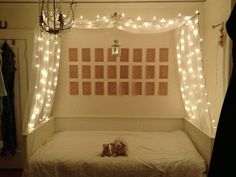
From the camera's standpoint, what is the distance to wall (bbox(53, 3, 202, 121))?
3623 mm

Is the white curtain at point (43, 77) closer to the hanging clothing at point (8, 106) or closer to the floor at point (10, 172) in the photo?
the hanging clothing at point (8, 106)

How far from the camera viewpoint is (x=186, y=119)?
11.6ft

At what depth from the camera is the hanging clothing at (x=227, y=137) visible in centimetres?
107

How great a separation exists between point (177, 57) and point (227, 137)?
8.37ft

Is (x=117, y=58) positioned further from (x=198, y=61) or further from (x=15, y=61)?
(x=15, y=61)

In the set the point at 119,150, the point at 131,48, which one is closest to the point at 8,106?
the point at 119,150

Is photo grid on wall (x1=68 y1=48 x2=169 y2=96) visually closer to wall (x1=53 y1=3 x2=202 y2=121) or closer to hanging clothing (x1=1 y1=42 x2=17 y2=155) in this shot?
wall (x1=53 y1=3 x2=202 y2=121)

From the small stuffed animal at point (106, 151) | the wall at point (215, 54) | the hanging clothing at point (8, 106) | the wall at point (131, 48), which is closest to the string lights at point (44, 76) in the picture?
the wall at point (131, 48)

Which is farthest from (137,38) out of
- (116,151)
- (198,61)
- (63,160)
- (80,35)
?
(63,160)

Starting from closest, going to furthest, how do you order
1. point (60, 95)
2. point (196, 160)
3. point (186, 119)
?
1. point (196, 160)
2. point (186, 119)
3. point (60, 95)

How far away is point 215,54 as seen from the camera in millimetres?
3072

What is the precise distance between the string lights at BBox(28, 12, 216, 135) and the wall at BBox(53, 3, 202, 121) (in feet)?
0.71

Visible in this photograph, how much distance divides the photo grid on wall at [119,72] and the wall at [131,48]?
0.07 m

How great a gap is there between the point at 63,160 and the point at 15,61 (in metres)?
1.90
